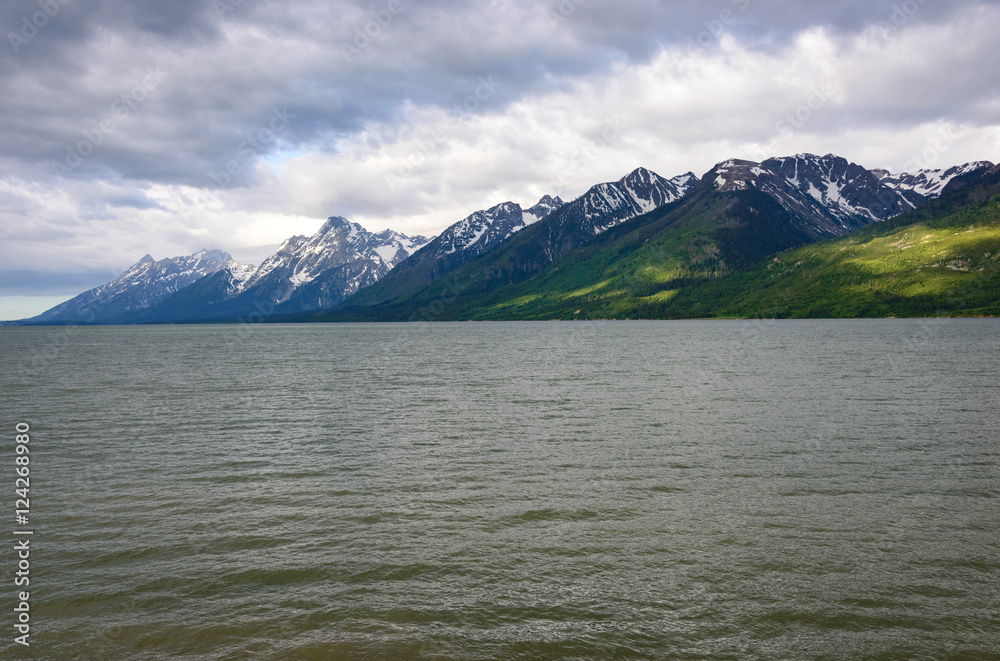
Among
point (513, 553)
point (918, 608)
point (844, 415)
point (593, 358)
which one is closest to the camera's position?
point (918, 608)

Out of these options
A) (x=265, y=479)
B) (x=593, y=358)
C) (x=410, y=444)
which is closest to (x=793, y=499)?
(x=410, y=444)

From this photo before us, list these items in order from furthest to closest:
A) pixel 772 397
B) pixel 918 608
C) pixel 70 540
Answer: pixel 772 397
pixel 70 540
pixel 918 608

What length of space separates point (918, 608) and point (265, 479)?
31.3m

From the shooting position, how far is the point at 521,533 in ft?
78.4

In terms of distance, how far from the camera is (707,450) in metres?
37.8

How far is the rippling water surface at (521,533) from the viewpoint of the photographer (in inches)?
648

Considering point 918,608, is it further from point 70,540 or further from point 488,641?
point 70,540

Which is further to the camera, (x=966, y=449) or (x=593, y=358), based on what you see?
(x=593, y=358)

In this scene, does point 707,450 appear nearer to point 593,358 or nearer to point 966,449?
point 966,449

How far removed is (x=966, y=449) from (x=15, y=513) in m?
56.3

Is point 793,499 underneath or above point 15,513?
underneath

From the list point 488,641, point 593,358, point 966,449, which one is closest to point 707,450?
point 966,449

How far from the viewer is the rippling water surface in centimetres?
1647

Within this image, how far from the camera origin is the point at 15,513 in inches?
1063
